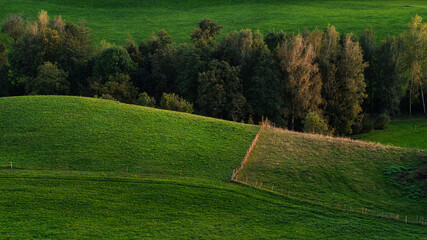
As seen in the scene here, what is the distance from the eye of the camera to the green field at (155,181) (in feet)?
130

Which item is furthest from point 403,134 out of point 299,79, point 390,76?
point 299,79

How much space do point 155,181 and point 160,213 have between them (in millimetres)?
6120

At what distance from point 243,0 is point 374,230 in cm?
12205

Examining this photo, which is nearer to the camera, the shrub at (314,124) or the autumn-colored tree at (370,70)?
the shrub at (314,124)

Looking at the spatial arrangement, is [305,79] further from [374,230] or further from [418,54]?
[374,230]

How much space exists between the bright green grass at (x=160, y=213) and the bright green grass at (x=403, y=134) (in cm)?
3691

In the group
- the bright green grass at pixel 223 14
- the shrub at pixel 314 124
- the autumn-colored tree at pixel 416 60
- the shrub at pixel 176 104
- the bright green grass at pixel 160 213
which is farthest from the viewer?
the bright green grass at pixel 223 14

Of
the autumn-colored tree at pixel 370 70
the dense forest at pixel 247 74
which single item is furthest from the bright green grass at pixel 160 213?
the autumn-colored tree at pixel 370 70

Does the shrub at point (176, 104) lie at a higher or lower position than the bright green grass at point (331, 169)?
higher

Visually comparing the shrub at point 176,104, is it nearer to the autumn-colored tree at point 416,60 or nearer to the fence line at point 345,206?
the fence line at point 345,206

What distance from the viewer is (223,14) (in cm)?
13812

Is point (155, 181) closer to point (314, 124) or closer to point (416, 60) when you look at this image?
point (314, 124)

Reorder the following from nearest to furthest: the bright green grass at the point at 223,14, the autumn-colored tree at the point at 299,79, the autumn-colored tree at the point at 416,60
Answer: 1. the autumn-colored tree at the point at 299,79
2. the autumn-colored tree at the point at 416,60
3. the bright green grass at the point at 223,14

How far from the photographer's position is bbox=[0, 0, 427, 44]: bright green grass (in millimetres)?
123438
